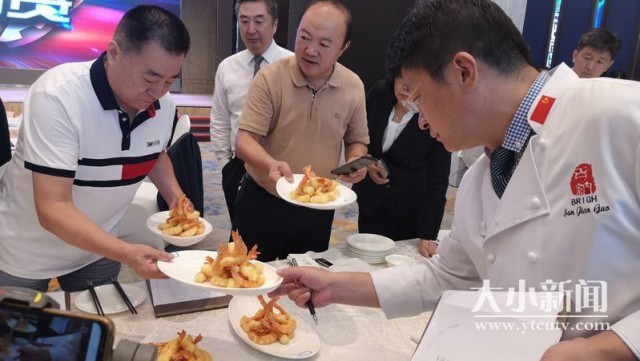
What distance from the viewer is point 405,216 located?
2.86 m

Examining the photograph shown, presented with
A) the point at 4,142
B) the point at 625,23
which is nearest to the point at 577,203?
the point at 4,142

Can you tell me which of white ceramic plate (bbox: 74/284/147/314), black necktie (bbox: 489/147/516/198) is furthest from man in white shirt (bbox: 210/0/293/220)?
black necktie (bbox: 489/147/516/198)

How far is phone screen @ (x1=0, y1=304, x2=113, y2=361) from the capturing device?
61 centimetres

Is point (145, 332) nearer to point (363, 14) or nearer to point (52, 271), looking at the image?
point (52, 271)

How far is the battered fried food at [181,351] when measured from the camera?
3.87ft

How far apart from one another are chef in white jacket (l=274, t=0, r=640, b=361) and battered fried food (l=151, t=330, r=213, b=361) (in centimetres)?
72

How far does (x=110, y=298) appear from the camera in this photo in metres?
1.48

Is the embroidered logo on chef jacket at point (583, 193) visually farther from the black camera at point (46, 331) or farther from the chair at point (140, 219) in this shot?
the chair at point (140, 219)

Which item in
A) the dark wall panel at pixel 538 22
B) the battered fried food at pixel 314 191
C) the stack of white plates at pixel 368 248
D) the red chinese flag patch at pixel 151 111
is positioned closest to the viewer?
the red chinese flag patch at pixel 151 111

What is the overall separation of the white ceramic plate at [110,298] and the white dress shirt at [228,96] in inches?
73.3

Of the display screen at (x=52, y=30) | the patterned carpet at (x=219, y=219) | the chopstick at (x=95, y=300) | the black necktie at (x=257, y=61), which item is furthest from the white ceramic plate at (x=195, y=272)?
the display screen at (x=52, y=30)

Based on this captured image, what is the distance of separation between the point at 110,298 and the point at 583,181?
130 cm

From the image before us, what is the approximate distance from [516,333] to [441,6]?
709 mm

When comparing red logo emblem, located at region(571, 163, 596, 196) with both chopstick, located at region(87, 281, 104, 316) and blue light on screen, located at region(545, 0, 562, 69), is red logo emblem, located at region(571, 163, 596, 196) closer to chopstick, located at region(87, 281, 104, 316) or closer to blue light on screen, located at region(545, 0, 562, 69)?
chopstick, located at region(87, 281, 104, 316)
